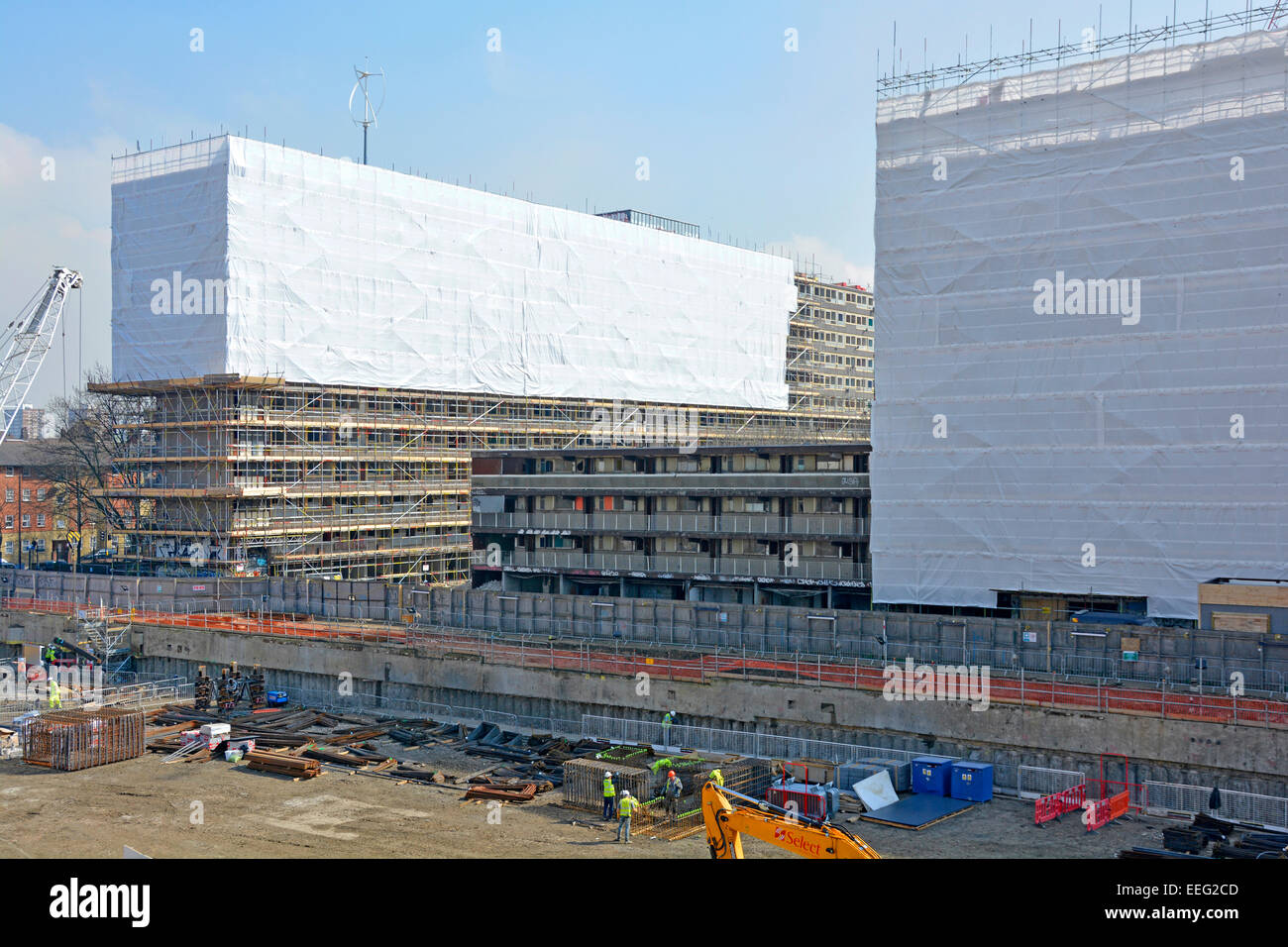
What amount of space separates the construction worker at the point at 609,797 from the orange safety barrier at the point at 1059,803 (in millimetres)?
10076

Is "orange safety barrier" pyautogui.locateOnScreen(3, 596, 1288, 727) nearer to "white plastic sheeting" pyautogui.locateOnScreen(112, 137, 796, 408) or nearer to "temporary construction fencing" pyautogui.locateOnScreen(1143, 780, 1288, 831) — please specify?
"temporary construction fencing" pyautogui.locateOnScreen(1143, 780, 1288, 831)

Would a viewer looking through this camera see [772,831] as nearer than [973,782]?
Yes

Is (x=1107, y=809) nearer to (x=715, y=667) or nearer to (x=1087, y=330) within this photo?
(x=715, y=667)

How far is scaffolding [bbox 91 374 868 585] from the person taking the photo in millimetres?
62281

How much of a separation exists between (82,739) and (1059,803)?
2808 cm

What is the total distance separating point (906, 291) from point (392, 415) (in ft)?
114

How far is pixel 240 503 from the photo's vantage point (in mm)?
62438

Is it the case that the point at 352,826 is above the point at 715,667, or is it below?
below

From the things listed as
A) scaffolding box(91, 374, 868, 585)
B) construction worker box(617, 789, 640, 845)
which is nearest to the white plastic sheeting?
scaffolding box(91, 374, 868, 585)

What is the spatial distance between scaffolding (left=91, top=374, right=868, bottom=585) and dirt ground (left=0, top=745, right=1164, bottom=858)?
28.8m

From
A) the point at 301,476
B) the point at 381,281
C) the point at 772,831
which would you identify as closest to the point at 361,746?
the point at 772,831

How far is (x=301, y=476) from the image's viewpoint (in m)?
65.1

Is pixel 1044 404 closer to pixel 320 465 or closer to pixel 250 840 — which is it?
pixel 250 840
